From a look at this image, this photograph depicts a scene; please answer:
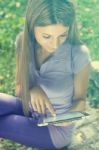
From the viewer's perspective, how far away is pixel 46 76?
2775mm

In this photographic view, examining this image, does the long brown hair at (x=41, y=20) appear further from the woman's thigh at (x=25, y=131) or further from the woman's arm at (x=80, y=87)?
the woman's thigh at (x=25, y=131)

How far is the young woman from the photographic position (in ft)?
8.13

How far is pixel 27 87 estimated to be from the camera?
2754mm

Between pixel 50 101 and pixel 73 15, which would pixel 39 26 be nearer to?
pixel 73 15

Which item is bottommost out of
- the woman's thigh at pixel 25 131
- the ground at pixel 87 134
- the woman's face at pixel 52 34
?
the ground at pixel 87 134

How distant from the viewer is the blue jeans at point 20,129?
287 cm

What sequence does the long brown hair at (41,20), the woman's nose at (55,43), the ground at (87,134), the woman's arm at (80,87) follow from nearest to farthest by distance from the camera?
1. the long brown hair at (41,20)
2. the woman's nose at (55,43)
3. the woman's arm at (80,87)
4. the ground at (87,134)

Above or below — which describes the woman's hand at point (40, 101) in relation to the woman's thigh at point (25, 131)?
above

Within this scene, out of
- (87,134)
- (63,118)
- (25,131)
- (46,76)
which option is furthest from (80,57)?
(87,134)

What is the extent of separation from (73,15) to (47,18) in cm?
16

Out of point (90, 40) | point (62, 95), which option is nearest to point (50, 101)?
point (62, 95)

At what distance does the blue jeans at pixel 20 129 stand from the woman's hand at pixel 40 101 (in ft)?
0.48

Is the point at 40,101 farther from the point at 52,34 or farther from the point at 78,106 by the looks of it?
the point at 52,34

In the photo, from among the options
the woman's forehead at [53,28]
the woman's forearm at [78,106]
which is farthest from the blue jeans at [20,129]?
the woman's forehead at [53,28]
